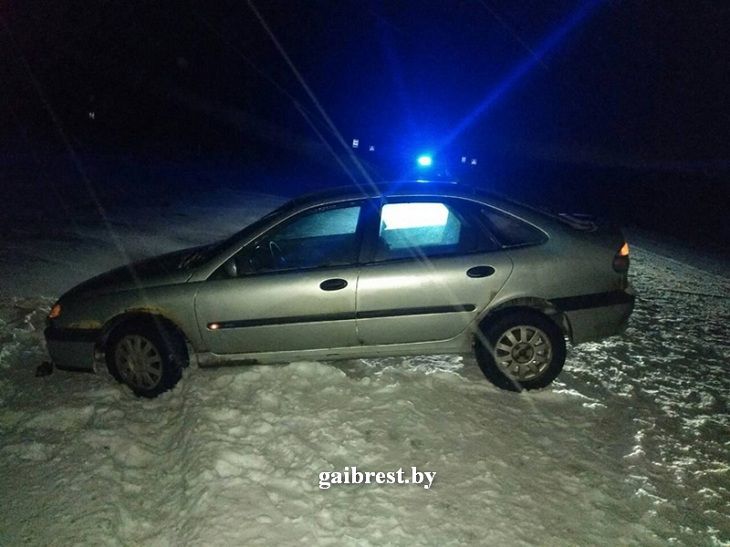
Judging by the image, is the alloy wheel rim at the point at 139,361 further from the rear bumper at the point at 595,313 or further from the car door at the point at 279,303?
the rear bumper at the point at 595,313

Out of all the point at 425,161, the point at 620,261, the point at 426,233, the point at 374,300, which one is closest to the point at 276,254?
the point at 374,300

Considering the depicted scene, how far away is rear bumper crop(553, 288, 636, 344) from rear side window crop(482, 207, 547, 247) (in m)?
0.49

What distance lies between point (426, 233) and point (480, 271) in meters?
0.65

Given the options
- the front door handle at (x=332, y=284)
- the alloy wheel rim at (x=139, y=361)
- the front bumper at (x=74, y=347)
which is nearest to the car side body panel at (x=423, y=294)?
the front door handle at (x=332, y=284)

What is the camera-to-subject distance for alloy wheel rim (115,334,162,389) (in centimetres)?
409

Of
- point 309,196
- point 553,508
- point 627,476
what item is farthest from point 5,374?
point 627,476

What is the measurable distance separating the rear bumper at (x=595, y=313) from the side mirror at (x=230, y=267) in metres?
2.35

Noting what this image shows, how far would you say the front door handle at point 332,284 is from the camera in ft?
13.0

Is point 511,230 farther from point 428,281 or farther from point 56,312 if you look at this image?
point 56,312

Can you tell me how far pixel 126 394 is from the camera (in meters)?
4.12

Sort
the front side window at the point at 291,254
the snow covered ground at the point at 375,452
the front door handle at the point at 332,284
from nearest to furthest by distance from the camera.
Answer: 1. the snow covered ground at the point at 375,452
2. the front door handle at the point at 332,284
3. the front side window at the point at 291,254

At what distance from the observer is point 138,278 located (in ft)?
13.9

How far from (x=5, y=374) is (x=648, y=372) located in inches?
200

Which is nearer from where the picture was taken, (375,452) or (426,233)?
(375,452)
